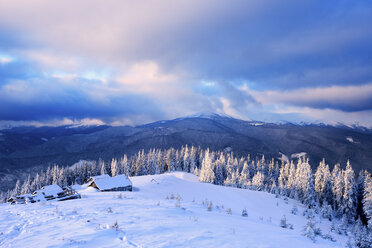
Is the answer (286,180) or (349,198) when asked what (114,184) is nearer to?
(349,198)

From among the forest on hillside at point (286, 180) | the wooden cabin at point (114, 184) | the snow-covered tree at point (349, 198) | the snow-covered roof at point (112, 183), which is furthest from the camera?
the snow-covered tree at point (349, 198)

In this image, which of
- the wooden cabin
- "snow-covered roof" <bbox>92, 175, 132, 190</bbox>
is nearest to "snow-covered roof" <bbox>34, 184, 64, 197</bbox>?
the wooden cabin

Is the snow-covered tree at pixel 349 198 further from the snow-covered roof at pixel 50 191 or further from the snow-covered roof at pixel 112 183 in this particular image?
the snow-covered roof at pixel 50 191

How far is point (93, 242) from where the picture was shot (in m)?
5.54

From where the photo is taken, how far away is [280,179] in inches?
2913

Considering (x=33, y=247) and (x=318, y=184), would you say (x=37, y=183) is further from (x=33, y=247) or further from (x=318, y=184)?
(x=318, y=184)

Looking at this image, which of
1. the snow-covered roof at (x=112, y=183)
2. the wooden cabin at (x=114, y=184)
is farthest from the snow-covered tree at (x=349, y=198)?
the snow-covered roof at (x=112, y=183)

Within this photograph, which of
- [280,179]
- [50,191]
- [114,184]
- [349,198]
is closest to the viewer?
[114,184]

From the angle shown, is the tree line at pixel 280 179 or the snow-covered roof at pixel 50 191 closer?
the snow-covered roof at pixel 50 191

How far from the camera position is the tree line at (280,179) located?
45.6 m

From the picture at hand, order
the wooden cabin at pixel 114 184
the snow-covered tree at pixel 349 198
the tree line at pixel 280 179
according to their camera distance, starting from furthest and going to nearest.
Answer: the tree line at pixel 280 179
the snow-covered tree at pixel 349 198
the wooden cabin at pixel 114 184

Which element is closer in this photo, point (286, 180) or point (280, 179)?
point (280, 179)

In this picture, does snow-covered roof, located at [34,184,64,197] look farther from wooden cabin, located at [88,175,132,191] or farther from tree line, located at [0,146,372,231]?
tree line, located at [0,146,372,231]

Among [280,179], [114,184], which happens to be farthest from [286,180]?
[114,184]
